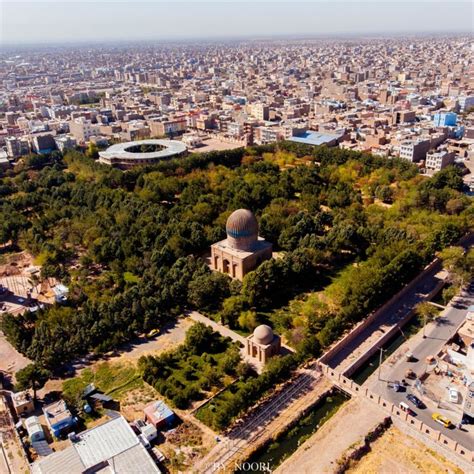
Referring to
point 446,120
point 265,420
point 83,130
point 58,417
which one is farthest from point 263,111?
point 58,417

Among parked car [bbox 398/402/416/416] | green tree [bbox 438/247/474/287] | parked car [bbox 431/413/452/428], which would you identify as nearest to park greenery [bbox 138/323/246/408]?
parked car [bbox 398/402/416/416]

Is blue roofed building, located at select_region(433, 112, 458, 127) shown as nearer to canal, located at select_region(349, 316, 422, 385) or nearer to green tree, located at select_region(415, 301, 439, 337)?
green tree, located at select_region(415, 301, 439, 337)

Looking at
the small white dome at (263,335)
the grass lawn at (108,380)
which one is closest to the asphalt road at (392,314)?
the small white dome at (263,335)

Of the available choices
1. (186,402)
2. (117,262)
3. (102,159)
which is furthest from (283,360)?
(102,159)

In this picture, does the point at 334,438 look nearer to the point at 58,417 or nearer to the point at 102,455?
the point at 102,455

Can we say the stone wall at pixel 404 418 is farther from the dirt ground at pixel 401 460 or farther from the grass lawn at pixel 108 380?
the grass lawn at pixel 108 380

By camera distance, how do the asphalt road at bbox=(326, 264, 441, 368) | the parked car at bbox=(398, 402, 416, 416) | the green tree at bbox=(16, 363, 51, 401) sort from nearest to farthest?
the parked car at bbox=(398, 402, 416, 416) < the green tree at bbox=(16, 363, 51, 401) < the asphalt road at bbox=(326, 264, 441, 368)
